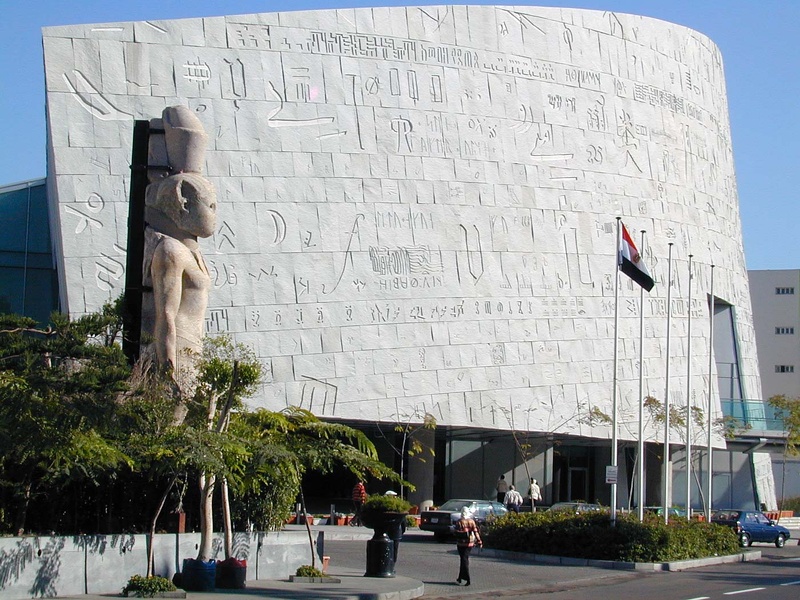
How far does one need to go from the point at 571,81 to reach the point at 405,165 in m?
9.64

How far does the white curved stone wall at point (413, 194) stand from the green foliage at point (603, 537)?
12.4 meters

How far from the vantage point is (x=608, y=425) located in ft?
148

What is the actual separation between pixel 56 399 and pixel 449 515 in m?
19.3

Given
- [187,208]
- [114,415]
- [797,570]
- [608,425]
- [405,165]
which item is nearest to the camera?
[114,415]

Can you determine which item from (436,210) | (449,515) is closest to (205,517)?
(449,515)

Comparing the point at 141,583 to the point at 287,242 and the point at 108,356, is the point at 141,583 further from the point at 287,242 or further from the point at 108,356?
the point at 287,242

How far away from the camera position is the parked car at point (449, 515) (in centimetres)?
3231

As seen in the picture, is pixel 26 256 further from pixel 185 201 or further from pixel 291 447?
pixel 291 447

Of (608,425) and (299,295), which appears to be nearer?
(299,295)

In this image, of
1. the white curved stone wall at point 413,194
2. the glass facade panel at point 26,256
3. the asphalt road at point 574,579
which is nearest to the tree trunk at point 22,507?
the asphalt road at point 574,579

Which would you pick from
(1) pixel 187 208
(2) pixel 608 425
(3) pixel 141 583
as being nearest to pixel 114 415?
(3) pixel 141 583

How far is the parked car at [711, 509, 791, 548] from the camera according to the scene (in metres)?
36.4

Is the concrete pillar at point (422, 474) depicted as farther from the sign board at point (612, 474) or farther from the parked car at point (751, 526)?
the sign board at point (612, 474)

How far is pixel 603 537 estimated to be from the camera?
2603cm
